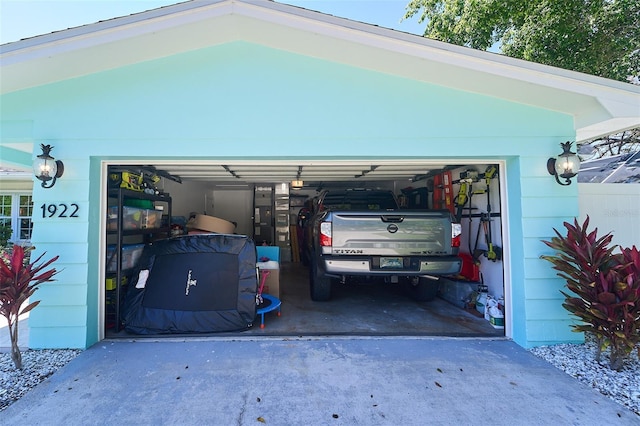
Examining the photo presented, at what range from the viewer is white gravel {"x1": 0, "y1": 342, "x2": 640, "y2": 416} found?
251 cm

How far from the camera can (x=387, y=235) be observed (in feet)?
13.2

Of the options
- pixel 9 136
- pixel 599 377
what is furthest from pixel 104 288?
pixel 599 377

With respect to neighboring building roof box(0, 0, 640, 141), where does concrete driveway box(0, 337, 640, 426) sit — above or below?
below

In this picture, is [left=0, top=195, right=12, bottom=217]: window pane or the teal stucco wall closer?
the teal stucco wall

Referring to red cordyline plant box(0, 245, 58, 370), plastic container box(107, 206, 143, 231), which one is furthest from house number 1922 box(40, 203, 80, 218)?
red cordyline plant box(0, 245, 58, 370)

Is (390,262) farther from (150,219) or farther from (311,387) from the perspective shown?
(150,219)

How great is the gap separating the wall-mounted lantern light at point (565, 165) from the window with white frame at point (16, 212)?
12219mm

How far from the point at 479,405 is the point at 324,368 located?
136 centimetres

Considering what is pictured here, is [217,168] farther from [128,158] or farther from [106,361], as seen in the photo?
[106,361]

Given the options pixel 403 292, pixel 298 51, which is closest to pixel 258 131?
pixel 298 51

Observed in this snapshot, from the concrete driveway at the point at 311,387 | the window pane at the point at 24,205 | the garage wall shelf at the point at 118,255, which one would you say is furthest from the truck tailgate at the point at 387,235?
the window pane at the point at 24,205

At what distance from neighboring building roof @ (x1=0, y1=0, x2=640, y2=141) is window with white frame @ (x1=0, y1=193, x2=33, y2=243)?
7.25 meters

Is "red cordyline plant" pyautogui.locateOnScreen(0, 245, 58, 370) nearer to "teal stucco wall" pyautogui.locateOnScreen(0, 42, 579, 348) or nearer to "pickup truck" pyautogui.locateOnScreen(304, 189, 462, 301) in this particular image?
"teal stucco wall" pyautogui.locateOnScreen(0, 42, 579, 348)

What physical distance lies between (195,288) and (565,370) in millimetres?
4187
